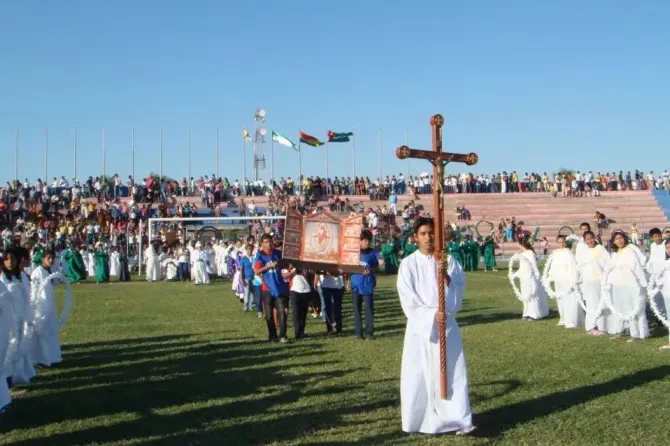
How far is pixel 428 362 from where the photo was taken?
7844 millimetres

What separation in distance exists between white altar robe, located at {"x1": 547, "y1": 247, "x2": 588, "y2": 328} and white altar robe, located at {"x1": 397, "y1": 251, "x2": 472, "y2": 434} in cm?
831

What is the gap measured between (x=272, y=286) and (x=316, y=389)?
4.45m

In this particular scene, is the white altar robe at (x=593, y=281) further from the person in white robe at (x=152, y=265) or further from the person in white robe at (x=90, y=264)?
the person in white robe at (x=90, y=264)

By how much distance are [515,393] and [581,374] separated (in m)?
1.48

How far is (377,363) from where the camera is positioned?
11.9 meters

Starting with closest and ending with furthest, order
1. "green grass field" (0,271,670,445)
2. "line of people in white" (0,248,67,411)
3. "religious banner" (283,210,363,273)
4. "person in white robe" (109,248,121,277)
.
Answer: "green grass field" (0,271,670,445) → "line of people in white" (0,248,67,411) → "religious banner" (283,210,363,273) → "person in white robe" (109,248,121,277)

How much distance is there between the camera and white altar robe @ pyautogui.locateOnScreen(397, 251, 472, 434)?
7.74 meters

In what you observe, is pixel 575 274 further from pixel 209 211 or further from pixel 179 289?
pixel 209 211

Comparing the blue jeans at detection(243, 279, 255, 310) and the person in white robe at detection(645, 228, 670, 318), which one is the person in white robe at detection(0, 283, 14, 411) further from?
the blue jeans at detection(243, 279, 255, 310)

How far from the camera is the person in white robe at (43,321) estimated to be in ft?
39.8

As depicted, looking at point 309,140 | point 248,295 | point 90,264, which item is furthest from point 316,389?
point 309,140

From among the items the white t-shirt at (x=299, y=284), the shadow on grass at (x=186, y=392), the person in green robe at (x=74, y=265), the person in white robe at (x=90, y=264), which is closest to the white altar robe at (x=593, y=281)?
the shadow on grass at (x=186, y=392)

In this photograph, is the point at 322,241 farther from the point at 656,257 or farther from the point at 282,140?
the point at 282,140

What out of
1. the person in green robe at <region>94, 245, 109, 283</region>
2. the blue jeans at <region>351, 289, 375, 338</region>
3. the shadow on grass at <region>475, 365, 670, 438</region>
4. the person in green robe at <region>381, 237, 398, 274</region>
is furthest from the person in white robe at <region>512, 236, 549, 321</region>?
the person in green robe at <region>94, 245, 109, 283</region>
